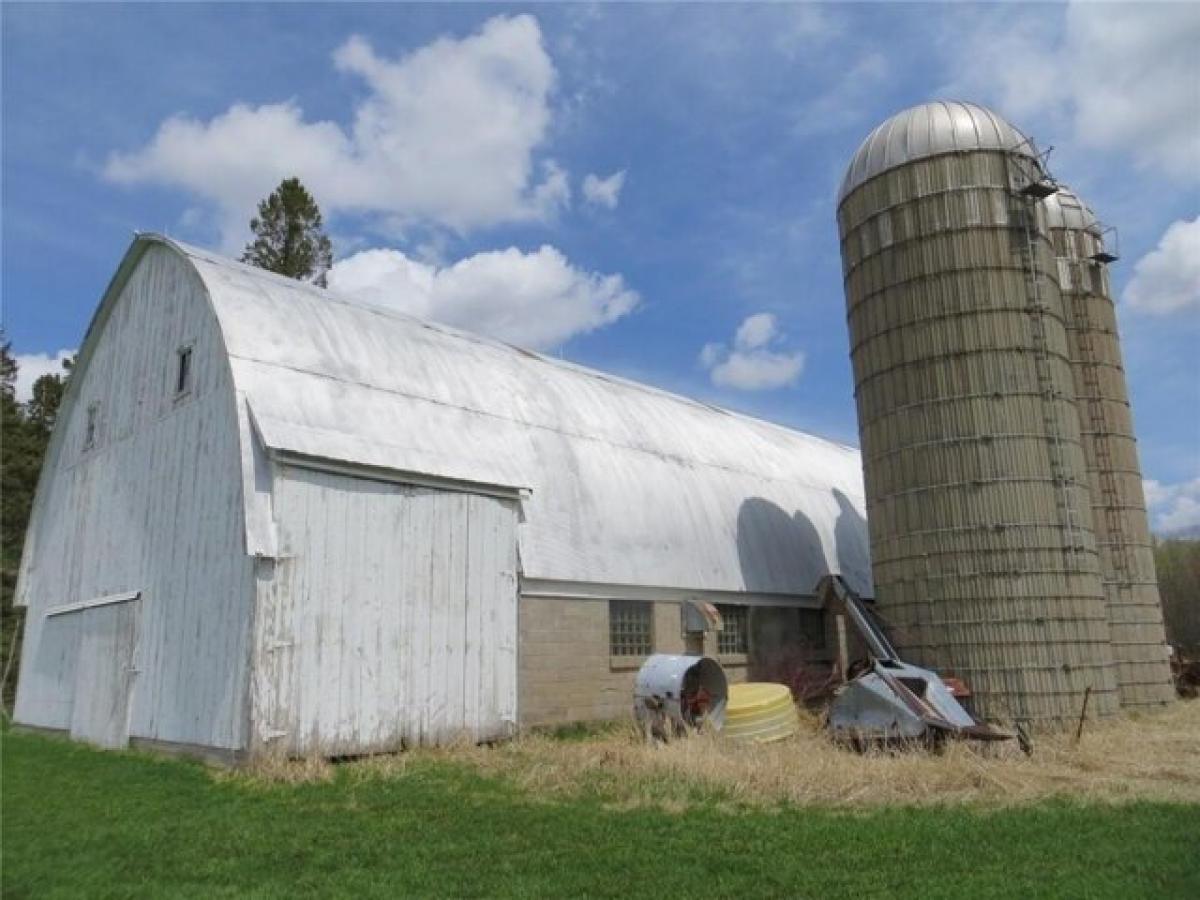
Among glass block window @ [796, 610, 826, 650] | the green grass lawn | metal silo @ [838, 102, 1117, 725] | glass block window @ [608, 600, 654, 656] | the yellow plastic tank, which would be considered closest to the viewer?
the green grass lawn

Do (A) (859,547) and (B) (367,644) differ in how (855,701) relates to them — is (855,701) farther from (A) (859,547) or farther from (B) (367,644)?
(A) (859,547)

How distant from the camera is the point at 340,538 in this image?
14305 mm

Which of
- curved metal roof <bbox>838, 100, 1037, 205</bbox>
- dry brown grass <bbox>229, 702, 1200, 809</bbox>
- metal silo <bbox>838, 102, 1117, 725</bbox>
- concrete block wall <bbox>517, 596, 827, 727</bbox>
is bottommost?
dry brown grass <bbox>229, 702, 1200, 809</bbox>

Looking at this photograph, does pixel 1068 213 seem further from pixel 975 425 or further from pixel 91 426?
pixel 91 426

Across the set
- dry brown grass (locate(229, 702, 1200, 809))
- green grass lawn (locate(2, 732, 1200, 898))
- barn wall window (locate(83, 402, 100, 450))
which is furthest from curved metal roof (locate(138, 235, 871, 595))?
green grass lawn (locate(2, 732, 1200, 898))

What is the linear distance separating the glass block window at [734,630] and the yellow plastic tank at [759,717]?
5.24 metres

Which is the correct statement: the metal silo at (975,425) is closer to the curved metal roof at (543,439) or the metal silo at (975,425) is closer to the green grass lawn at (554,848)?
the curved metal roof at (543,439)

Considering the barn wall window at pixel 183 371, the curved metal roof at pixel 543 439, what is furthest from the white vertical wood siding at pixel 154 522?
the curved metal roof at pixel 543 439

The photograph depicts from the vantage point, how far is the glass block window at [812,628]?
938 inches

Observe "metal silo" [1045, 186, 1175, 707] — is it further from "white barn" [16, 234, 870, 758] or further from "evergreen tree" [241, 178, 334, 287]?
"evergreen tree" [241, 178, 334, 287]

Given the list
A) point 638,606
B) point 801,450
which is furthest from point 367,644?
point 801,450

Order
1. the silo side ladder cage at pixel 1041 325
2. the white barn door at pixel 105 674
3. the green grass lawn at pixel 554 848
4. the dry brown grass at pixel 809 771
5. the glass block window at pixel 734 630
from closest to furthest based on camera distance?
the green grass lawn at pixel 554 848
the dry brown grass at pixel 809 771
the white barn door at pixel 105 674
the silo side ladder cage at pixel 1041 325
the glass block window at pixel 734 630

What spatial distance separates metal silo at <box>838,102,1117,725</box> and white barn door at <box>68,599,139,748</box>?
562 inches

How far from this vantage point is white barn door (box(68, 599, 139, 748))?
16203 mm
